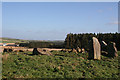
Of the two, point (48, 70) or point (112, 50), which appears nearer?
point (48, 70)

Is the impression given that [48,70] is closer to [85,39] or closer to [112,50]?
[112,50]

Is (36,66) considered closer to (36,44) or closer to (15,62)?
(15,62)

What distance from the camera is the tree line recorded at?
3744 cm

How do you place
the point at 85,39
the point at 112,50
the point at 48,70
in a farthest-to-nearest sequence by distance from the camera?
the point at 85,39
the point at 112,50
the point at 48,70

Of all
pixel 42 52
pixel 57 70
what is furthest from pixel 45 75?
pixel 42 52

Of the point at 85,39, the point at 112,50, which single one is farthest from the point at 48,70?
the point at 85,39

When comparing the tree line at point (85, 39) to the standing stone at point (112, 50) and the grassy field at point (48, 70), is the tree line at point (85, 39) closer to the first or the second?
the standing stone at point (112, 50)

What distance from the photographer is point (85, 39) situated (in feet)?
130

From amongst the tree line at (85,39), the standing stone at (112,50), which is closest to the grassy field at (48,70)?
the standing stone at (112,50)

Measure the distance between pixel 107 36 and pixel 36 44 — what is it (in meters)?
23.5

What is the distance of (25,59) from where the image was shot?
18.1 meters

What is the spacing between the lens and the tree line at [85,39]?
37.4 metres

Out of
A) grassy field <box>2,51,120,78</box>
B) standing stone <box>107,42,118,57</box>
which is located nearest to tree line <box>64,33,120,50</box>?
standing stone <box>107,42,118,57</box>

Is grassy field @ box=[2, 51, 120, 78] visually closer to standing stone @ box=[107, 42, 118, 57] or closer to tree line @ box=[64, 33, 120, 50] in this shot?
standing stone @ box=[107, 42, 118, 57]
